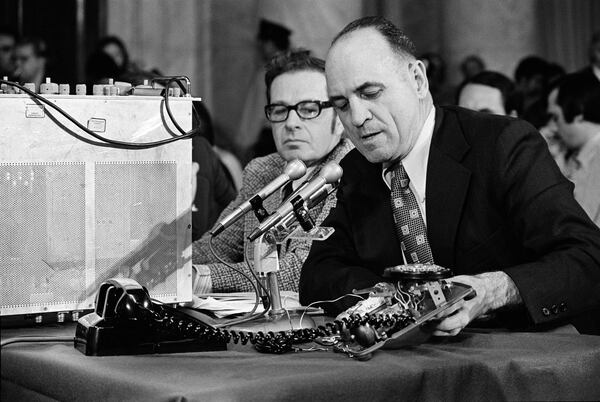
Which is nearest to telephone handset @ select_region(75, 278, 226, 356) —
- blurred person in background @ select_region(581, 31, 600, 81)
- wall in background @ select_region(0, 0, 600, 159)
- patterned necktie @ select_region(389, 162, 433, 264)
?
patterned necktie @ select_region(389, 162, 433, 264)

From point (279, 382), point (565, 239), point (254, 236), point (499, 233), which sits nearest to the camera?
point (279, 382)

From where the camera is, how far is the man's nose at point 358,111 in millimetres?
2254

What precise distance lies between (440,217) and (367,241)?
21cm

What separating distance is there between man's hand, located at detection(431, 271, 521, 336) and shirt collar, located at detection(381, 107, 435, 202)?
43 cm

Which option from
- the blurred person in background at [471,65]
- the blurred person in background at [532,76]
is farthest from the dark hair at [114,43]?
the blurred person in background at [532,76]

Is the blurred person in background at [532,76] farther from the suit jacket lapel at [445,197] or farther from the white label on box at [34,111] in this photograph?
the white label on box at [34,111]

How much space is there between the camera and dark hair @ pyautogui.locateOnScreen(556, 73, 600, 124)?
450 centimetres

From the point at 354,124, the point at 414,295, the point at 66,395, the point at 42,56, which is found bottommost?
the point at 66,395

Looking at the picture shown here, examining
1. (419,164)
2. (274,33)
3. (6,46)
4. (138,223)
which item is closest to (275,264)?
(138,223)

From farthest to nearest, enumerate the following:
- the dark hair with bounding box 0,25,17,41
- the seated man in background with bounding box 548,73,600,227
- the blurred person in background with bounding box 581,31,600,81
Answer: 1. the dark hair with bounding box 0,25,17,41
2. the blurred person in background with bounding box 581,31,600,81
3. the seated man in background with bounding box 548,73,600,227

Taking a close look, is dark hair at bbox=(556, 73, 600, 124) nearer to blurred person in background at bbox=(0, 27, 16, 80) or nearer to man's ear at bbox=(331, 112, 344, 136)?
man's ear at bbox=(331, 112, 344, 136)

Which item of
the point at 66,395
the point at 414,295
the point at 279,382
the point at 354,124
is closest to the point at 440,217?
the point at 354,124

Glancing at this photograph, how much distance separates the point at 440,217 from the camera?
228 cm

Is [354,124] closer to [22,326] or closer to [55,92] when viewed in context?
[55,92]
